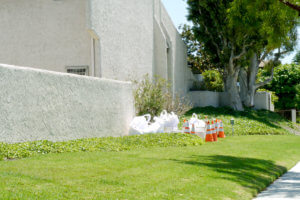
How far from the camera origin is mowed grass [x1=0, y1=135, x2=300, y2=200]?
5.68 meters

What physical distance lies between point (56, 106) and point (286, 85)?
3516cm

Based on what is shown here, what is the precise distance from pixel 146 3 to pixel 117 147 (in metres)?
12.8

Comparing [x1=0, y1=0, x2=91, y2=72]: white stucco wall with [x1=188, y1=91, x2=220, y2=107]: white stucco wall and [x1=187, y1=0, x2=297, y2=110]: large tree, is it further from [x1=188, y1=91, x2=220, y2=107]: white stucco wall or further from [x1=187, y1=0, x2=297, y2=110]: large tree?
[x1=188, y1=91, x2=220, y2=107]: white stucco wall

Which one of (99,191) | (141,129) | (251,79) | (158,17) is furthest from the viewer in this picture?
(251,79)

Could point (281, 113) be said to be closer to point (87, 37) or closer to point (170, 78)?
point (170, 78)

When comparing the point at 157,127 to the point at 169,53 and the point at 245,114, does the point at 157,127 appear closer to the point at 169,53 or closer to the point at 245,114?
the point at 169,53

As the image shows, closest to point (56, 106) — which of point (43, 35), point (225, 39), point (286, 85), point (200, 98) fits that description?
point (43, 35)

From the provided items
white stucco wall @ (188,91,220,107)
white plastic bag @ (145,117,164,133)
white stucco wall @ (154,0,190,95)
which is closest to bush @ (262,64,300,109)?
white stucco wall @ (188,91,220,107)

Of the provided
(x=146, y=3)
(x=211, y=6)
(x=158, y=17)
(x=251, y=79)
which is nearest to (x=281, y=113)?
(x=251, y=79)

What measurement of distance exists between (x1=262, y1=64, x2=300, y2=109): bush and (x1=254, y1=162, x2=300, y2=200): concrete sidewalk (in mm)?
33272

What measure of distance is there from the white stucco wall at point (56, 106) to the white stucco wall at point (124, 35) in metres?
2.40

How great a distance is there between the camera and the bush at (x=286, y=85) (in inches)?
1596

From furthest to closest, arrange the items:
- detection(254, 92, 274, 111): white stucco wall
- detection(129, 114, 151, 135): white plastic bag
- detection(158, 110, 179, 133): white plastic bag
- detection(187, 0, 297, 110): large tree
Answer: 1. detection(254, 92, 274, 111): white stucco wall
2. detection(187, 0, 297, 110): large tree
3. detection(158, 110, 179, 133): white plastic bag
4. detection(129, 114, 151, 135): white plastic bag

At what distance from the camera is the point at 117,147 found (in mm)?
10875
